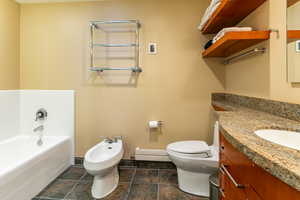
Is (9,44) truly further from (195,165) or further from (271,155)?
(271,155)

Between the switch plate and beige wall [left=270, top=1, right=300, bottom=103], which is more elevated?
the switch plate

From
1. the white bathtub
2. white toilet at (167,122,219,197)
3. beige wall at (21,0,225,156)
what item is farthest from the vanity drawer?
the white bathtub

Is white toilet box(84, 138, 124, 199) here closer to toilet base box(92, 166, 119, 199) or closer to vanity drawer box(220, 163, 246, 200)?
toilet base box(92, 166, 119, 199)

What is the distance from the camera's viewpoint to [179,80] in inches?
91.2

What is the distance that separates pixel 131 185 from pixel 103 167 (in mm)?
492

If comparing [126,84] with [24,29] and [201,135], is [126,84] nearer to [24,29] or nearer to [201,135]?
[201,135]

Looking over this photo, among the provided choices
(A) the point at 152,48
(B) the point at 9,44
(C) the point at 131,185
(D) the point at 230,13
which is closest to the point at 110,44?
(A) the point at 152,48

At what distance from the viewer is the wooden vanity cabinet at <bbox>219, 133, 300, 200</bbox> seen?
481 millimetres

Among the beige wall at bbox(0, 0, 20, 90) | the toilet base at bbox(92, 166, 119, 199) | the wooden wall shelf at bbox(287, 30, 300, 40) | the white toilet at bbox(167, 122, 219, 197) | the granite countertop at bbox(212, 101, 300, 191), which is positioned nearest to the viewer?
the granite countertop at bbox(212, 101, 300, 191)

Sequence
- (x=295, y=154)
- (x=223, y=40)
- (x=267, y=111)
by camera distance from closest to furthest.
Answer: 1. (x=295, y=154)
2. (x=267, y=111)
3. (x=223, y=40)

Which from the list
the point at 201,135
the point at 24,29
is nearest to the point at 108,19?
the point at 24,29

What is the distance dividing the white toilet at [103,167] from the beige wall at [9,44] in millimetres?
1523

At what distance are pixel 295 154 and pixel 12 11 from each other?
323cm

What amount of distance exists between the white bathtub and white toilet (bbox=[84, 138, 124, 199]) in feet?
1.72
